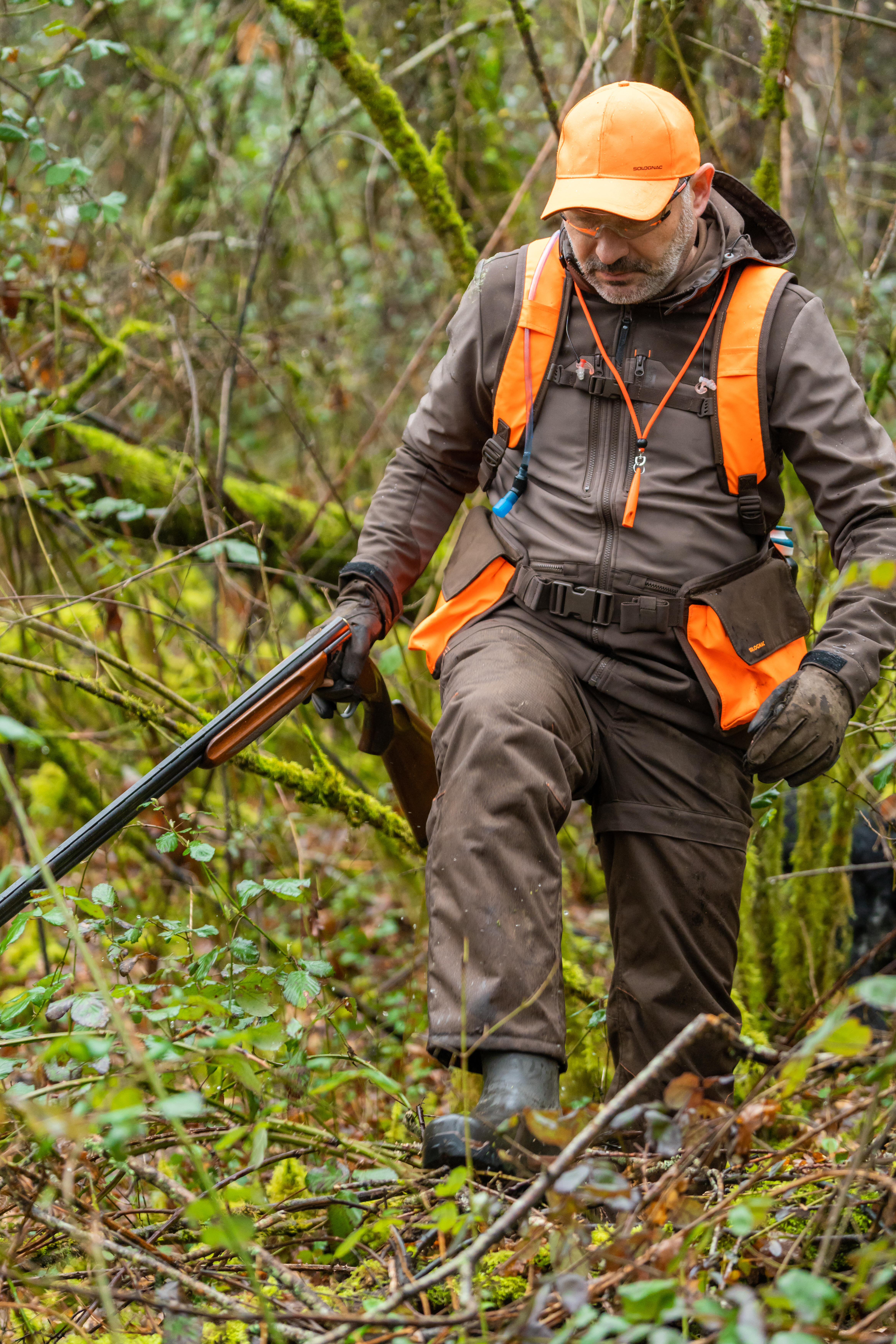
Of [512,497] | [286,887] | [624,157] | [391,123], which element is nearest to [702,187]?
[624,157]

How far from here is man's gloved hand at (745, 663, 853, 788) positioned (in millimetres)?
2629

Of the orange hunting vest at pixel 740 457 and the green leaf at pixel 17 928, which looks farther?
the orange hunting vest at pixel 740 457

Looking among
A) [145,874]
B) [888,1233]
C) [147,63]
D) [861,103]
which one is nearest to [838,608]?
[888,1233]

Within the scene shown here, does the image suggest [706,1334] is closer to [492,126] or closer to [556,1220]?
[556,1220]

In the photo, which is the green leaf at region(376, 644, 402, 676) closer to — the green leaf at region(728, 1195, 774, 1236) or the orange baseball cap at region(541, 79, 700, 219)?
the orange baseball cap at region(541, 79, 700, 219)

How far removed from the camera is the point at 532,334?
3.07 meters

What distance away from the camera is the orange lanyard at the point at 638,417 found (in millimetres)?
2922

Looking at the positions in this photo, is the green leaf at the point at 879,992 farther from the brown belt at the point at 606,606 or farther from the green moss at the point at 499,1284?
the brown belt at the point at 606,606

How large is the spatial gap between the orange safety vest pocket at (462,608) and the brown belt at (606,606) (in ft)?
0.37

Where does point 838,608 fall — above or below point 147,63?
below

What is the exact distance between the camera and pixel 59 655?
17.1 feet

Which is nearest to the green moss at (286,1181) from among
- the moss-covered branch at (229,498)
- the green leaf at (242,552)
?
the green leaf at (242,552)

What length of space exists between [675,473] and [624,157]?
787 millimetres

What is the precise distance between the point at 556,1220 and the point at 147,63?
268 inches
